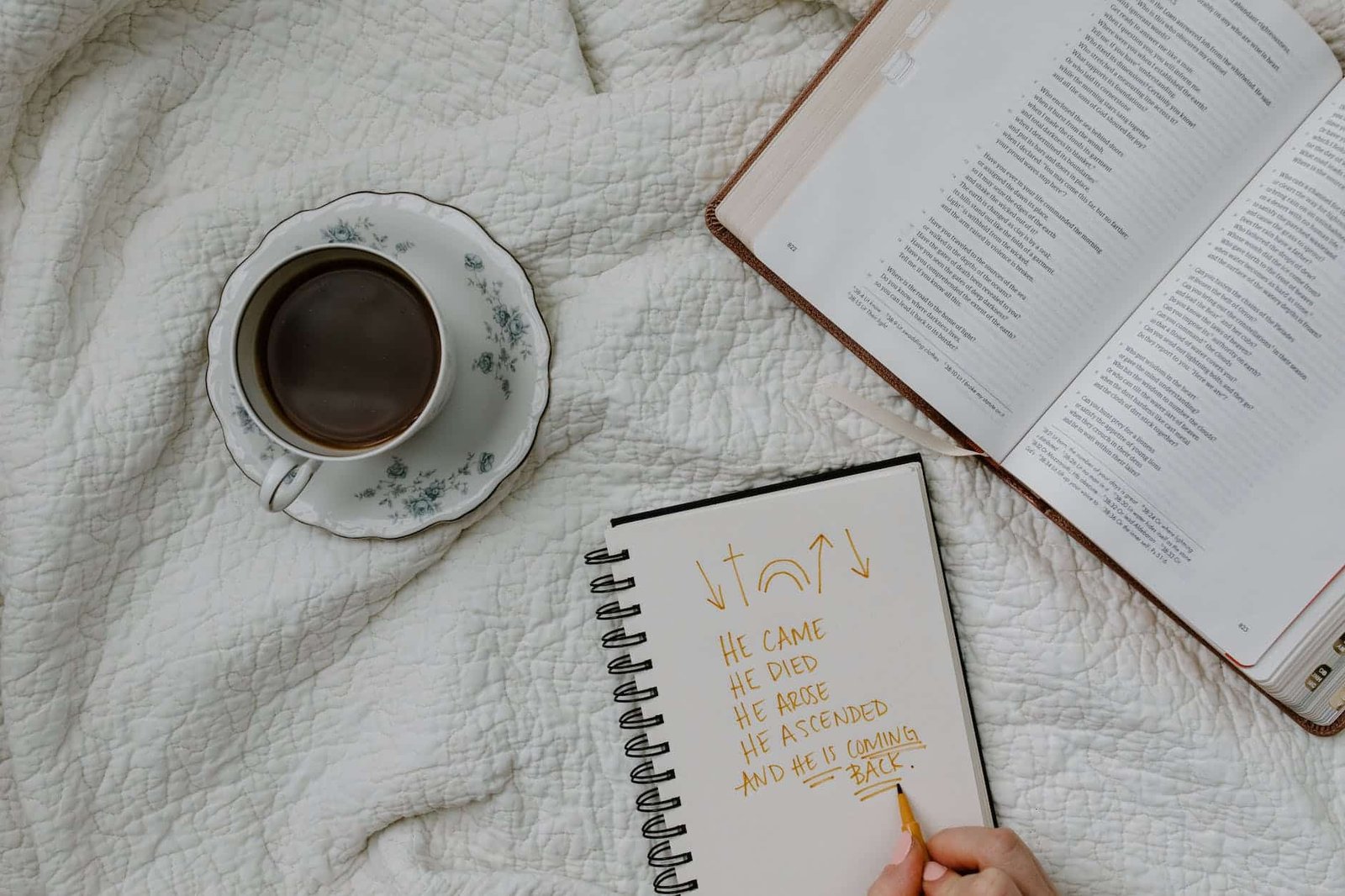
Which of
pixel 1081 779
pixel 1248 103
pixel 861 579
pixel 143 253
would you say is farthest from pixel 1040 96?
pixel 143 253

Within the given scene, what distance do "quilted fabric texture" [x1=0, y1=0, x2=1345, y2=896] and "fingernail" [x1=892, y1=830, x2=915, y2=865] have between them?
76 millimetres

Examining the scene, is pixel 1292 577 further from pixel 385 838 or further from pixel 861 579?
pixel 385 838

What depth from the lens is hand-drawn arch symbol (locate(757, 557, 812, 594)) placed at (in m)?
0.66

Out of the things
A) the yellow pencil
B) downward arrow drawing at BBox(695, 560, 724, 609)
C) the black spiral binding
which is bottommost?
the black spiral binding

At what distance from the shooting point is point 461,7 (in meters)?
0.67

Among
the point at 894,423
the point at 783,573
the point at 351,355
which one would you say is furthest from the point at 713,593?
the point at 351,355

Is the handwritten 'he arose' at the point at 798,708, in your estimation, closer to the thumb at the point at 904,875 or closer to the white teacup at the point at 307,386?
the thumb at the point at 904,875

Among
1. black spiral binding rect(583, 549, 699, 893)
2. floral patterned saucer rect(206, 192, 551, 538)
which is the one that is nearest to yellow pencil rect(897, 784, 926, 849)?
black spiral binding rect(583, 549, 699, 893)

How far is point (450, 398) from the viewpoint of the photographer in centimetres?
Answer: 62

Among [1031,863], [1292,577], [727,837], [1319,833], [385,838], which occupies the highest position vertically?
[1292,577]

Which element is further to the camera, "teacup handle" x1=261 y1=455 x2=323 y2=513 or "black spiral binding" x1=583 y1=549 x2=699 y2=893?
"black spiral binding" x1=583 y1=549 x2=699 y2=893

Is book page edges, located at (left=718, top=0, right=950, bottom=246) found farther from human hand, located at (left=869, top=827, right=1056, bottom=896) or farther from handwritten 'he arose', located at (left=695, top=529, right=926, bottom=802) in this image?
human hand, located at (left=869, top=827, right=1056, bottom=896)

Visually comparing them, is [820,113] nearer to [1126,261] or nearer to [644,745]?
[1126,261]

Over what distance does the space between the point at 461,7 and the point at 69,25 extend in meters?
0.26
